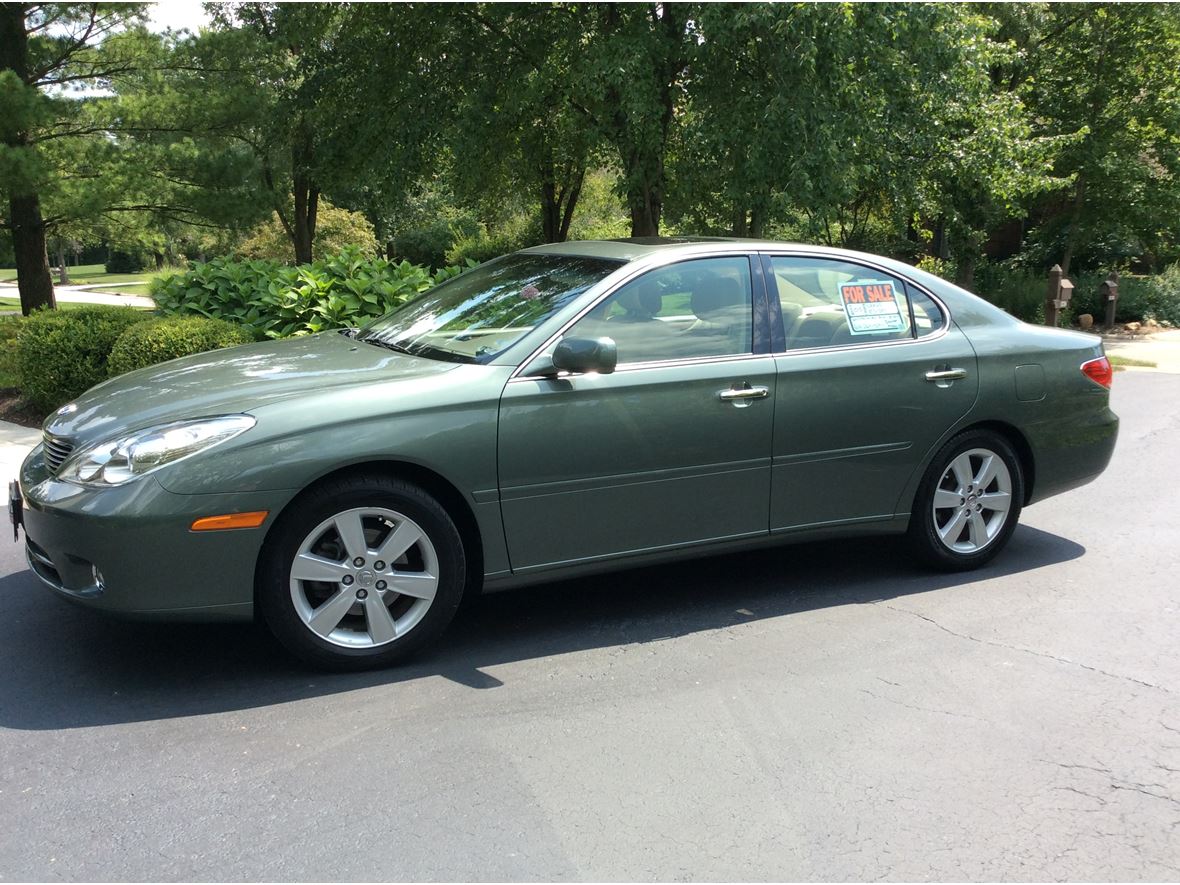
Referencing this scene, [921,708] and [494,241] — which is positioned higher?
[494,241]

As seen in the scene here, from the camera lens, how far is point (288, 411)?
3.85m

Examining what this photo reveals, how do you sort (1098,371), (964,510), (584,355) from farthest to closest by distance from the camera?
A: (1098,371), (964,510), (584,355)

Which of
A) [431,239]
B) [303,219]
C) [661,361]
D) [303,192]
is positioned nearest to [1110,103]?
[303,192]

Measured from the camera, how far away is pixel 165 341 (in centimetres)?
831

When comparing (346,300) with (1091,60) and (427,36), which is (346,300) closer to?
(427,36)

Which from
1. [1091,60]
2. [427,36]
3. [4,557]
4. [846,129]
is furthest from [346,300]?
[1091,60]

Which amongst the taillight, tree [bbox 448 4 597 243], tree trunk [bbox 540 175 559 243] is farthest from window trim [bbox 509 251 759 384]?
tree trunk [bbox 540 175 559 243]

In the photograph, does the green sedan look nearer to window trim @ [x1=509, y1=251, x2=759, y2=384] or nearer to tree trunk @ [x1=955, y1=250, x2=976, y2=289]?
window trim @ [x1=509, y1=251, x2=759, y2=384]

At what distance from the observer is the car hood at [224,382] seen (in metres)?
3.92

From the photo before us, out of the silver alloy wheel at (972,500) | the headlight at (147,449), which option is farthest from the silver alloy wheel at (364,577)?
the silver alloy wheel at (972,500)

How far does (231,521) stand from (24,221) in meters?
13.2

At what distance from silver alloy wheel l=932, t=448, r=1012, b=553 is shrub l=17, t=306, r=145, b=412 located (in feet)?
23.2

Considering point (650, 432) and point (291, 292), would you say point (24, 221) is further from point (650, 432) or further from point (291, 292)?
point (650, 432)

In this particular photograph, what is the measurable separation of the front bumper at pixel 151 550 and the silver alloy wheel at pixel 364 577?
203mm
